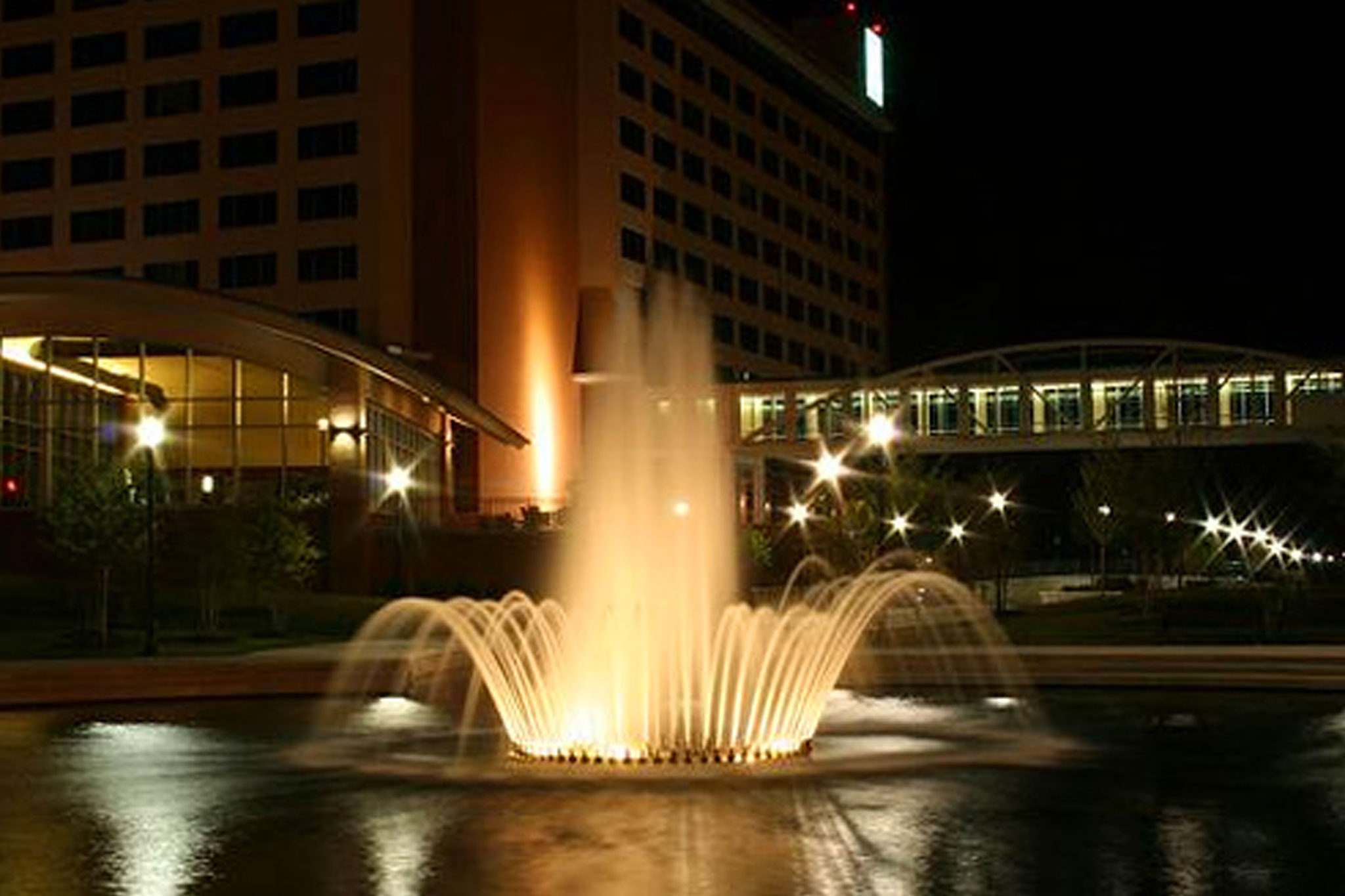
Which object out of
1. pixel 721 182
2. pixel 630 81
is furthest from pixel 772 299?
pixel 630 81

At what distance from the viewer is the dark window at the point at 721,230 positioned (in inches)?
3684

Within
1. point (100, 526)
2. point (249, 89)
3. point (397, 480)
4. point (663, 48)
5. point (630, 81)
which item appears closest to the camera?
point (100, 526)

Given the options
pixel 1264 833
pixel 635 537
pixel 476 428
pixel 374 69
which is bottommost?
pixel 1264 833

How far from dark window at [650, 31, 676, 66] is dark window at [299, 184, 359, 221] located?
20.7 m

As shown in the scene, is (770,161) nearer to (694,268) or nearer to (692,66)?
(692,66)

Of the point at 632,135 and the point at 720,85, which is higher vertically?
the point at 720,85

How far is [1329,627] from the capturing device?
41.4 m

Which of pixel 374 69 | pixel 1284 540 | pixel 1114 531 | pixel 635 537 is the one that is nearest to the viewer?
pixel 635 537

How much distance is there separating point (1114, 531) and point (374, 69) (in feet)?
113

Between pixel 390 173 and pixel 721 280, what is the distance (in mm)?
26880

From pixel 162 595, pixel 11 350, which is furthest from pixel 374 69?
pixel 162 595

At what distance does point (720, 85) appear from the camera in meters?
95.6

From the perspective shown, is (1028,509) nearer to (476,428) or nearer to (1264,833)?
(476,428)

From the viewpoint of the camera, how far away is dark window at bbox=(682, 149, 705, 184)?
90.2 m
